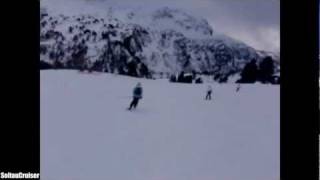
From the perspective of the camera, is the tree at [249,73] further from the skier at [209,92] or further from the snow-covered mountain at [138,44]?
the skier at [209,92]

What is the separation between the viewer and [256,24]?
3.98m

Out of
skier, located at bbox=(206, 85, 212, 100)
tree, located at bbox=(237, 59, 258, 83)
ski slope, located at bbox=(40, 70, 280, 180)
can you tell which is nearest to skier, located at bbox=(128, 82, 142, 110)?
ski slope, located at bbox=(40, 70, 280, 180)

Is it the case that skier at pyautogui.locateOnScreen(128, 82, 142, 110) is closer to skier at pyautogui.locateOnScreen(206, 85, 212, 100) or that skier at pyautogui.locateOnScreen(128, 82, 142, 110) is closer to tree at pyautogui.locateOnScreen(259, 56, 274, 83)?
skier at pyautogui.locateOnScreen(206, 85, 212, 100)

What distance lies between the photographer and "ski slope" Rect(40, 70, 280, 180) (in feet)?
12.6

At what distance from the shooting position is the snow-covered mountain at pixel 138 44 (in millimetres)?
3852

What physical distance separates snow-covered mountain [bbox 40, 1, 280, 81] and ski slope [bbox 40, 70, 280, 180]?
8 centimetres

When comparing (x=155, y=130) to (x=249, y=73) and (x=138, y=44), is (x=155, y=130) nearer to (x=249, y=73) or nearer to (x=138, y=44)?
(x=138, y=44)
